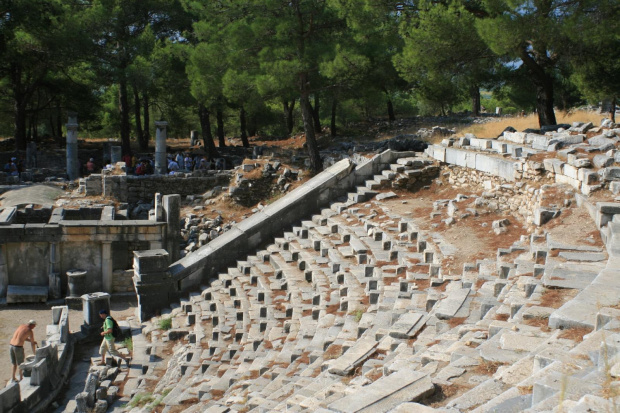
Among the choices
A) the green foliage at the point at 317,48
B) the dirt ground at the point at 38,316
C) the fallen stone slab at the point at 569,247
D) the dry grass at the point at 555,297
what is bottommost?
the dirt ground at the point at 38,316

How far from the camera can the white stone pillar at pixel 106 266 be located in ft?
57.5

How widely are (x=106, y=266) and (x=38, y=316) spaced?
2199 millimetres

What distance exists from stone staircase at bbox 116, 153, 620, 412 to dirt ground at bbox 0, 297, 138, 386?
2342 millimetres

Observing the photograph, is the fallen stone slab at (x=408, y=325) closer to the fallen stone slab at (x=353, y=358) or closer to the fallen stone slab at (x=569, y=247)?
the fallen stone slab at (x=353, y=358)

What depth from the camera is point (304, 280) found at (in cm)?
1271

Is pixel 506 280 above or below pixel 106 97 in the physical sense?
below

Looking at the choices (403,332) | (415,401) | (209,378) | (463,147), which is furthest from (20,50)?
(415,401)

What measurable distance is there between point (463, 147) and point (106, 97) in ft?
103

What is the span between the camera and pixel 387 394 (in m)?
5.46

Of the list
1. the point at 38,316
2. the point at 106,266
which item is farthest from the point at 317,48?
the point at 38,316

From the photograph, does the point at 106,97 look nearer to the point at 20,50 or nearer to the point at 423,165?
the point at 20,50

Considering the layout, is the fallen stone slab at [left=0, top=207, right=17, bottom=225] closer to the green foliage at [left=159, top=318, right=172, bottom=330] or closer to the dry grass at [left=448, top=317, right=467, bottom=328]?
the green foliage at [left=159, top=318, right=172, bottom=330]

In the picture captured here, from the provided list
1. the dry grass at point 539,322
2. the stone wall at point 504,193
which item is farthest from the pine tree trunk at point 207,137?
the dry grass at point 539,322

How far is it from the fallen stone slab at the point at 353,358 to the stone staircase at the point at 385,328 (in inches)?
0.8
